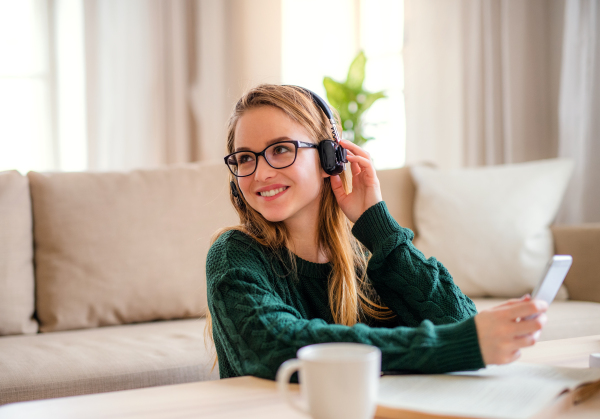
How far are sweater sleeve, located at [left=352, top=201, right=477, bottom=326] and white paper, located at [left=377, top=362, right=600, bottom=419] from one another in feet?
1.05

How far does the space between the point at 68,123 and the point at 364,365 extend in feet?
11.5

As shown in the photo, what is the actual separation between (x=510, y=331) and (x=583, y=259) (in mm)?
1546

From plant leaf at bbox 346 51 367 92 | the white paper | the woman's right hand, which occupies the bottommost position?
the white paper

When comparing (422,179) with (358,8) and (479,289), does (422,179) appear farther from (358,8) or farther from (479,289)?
(358,8)

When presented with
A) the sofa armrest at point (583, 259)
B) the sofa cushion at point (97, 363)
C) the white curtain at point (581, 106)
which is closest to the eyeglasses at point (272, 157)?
the sofa cushion at point (97, 363)

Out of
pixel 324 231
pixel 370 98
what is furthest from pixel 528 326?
pixel 370 98

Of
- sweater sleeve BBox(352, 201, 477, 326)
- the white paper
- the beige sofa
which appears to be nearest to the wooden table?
the white paper

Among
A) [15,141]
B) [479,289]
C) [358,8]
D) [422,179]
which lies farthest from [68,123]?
[479,289]

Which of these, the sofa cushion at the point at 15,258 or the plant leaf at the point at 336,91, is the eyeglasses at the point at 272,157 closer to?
the sofa cushion at the point at 15,258

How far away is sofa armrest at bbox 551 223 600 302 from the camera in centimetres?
197

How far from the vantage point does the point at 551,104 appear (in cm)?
267

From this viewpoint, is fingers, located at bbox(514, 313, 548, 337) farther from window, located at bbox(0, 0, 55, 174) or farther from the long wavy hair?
window, located at bbox(0, 0, 55, 174)

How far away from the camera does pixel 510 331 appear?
674 mm

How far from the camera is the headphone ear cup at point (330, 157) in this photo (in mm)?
1156
